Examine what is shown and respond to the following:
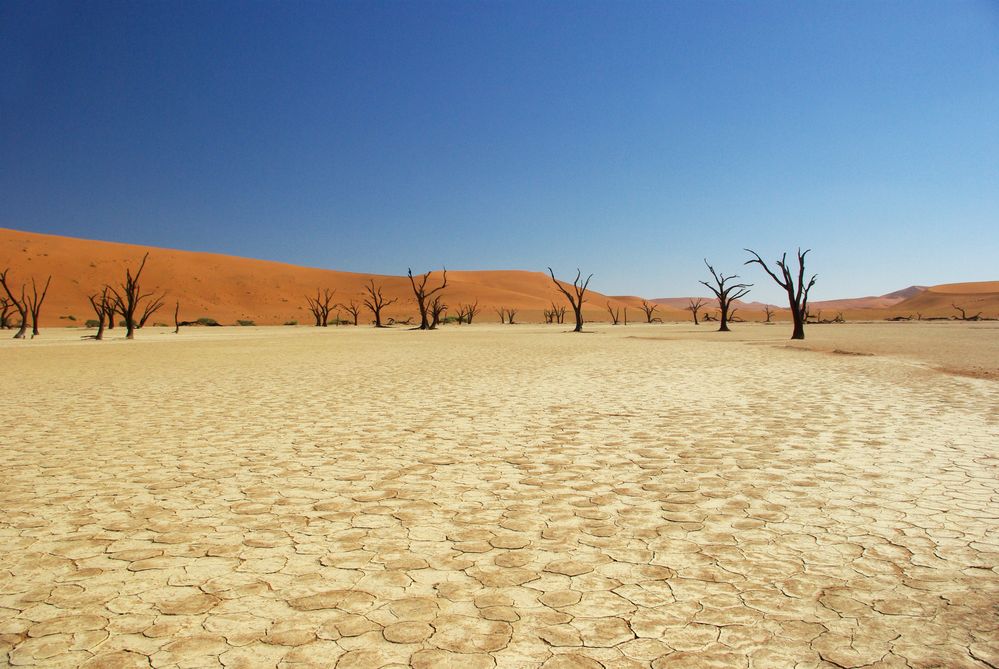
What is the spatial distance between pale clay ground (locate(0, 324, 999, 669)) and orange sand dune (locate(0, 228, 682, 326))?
5055cm

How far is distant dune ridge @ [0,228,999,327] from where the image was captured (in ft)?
193

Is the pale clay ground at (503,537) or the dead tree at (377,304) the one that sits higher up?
the dead tree at (377,304)

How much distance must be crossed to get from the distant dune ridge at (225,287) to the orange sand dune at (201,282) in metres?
0.09

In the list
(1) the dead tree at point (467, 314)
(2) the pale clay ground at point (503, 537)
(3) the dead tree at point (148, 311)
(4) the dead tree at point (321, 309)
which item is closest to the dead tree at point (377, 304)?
(4) the dead tree at point (321, 309)

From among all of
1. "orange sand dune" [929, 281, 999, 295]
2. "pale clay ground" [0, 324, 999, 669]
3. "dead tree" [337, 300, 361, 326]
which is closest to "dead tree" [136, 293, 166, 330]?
"dead tree" [337, 300, 361, 326]

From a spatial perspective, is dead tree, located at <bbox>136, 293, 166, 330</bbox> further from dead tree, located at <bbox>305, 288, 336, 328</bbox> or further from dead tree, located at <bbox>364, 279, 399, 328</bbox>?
dead tree, located at <bbox>364, 279, 399, 328</bbox>

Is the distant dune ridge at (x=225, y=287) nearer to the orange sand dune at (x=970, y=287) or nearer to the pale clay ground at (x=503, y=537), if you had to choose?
the orange sand dune at (x=970, y=287)

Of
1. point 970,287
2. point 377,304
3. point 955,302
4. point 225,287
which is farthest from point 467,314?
point 970,287

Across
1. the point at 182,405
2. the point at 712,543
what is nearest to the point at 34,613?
the point at 712,543

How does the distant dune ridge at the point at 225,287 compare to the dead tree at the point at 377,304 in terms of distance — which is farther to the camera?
the distant dune ridge at the point at 225,287

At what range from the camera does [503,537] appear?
3.25 m

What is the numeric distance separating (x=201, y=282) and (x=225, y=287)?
2845mm

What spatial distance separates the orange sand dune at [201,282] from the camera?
191 feet

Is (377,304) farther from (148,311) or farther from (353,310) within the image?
(148,311)
